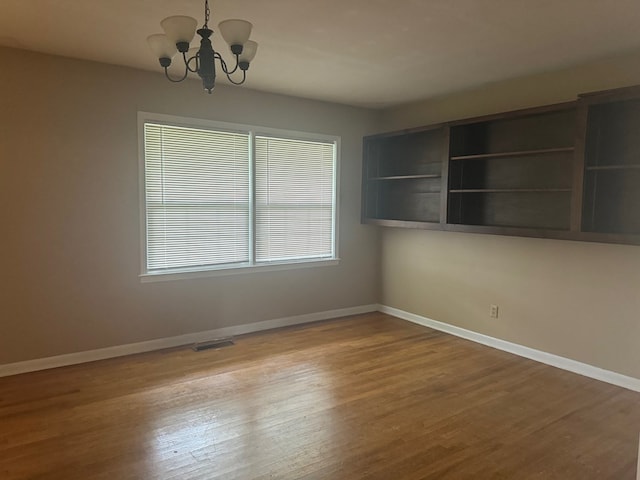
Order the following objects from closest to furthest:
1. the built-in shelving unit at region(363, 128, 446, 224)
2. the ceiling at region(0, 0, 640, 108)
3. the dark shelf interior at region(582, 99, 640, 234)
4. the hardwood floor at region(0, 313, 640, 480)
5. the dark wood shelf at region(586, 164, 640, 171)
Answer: the hardwood floor at region(0, 313, 640, 480) → the ceiling at region(0, 0, 640, 108) → the dark wood shelf at region(586, 164, 640, 171) → the dark shelf interior at region(582, 99, 640, 234) → the built-in shelving unit at region(363, 128, 446, 224)

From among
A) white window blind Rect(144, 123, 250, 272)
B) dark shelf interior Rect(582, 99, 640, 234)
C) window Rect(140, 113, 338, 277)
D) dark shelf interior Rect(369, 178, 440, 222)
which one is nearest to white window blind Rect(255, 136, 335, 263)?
window Rect(140, 113, 338, 277)

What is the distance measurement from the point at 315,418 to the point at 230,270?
2.11m

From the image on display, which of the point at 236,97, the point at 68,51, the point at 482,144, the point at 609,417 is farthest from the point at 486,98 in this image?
the point at 68,51

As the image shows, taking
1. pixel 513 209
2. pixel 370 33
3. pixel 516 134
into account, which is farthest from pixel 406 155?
pixel 370 33

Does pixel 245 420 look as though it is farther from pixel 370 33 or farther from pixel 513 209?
pixel 513 209

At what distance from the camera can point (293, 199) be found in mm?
5016

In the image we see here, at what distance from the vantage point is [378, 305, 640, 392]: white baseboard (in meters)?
3.52

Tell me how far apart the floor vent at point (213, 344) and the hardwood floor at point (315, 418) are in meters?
0.13

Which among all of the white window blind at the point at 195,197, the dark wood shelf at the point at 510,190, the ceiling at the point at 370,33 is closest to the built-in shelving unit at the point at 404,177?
the dark wood shelf at the point at 510,190

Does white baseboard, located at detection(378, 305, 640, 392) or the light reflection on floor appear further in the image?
white baseboard, located at detection(378, 305, 640, 392)

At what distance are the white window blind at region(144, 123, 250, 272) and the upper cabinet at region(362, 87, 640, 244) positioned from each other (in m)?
1.66

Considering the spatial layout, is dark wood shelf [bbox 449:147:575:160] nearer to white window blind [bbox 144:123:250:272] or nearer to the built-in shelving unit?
the built-in shelving unit

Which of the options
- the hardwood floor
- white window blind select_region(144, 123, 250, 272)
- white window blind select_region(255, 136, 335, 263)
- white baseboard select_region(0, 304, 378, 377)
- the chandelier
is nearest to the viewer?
the chandelier

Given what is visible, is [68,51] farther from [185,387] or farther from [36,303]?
[185,387]
